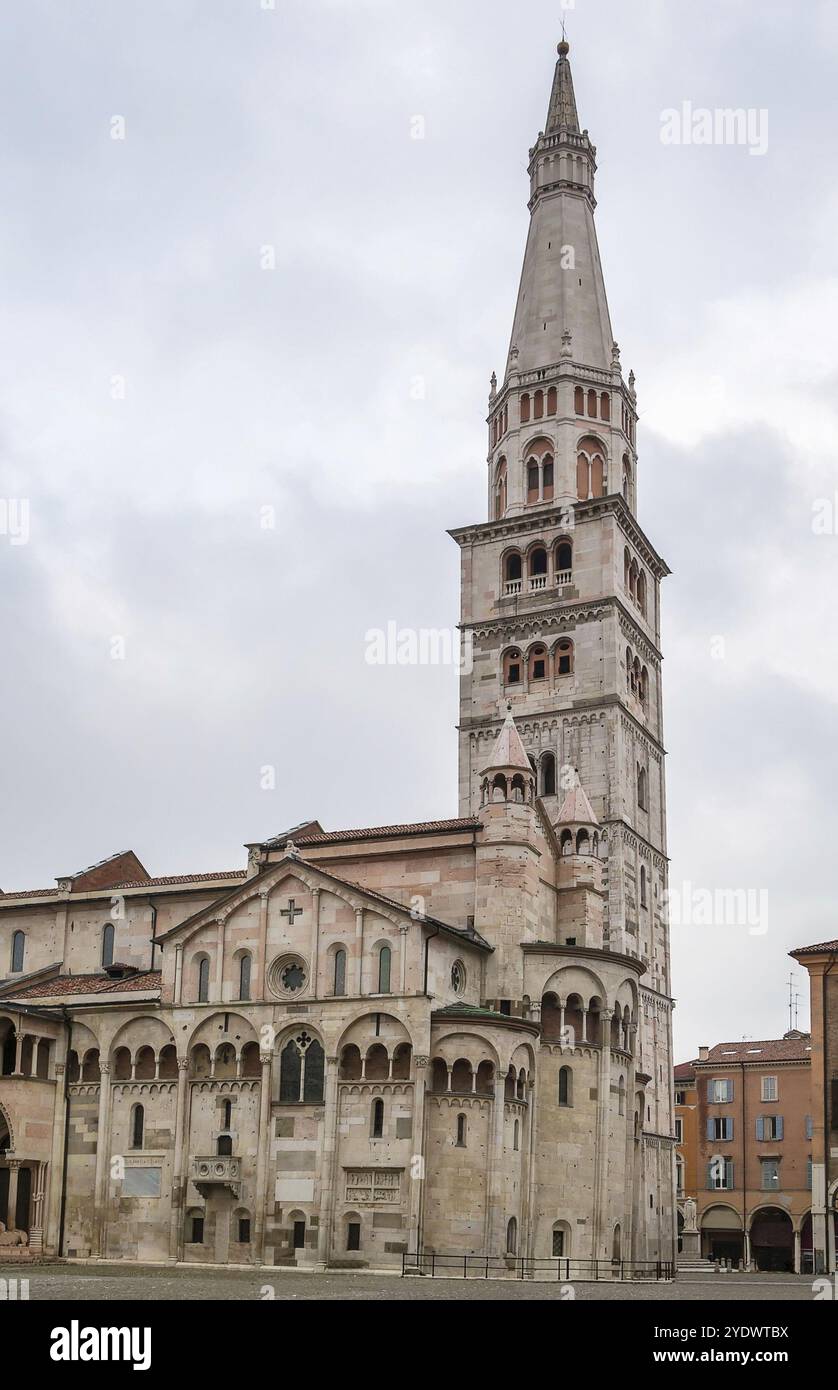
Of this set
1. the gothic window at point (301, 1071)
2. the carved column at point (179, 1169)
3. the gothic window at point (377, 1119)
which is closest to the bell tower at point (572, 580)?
the gothic window at point (301, 1071)

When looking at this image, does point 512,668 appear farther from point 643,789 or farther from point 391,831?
point 391,831

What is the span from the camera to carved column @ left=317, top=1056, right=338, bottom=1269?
48125 millimetres

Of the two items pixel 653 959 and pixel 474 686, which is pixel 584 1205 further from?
pixel 474 686

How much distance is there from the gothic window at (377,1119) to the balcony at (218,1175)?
4920 millimetres

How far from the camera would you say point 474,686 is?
244 ft

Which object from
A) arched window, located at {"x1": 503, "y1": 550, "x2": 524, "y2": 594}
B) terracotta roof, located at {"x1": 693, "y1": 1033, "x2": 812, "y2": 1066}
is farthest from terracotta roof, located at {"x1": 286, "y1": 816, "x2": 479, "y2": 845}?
terracotta roof, located at {"x1": 693, "y1": 1033, "x2": 812, "y2": 1066}

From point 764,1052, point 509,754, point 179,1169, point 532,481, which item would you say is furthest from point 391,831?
point 764,1052

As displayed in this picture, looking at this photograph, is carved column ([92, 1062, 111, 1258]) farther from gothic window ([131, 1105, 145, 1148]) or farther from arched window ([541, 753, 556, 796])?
arched window ([541, 753, 556, 796])

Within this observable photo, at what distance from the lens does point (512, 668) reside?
73.7m

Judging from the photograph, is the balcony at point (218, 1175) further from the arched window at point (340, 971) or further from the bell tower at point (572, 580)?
the bell tower at point (572, 580)

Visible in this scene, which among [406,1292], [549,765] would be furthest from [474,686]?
[406,1292]

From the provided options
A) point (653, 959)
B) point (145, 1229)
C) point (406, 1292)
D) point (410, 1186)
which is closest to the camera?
point (406, 1292)

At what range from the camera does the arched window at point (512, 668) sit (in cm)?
7331
